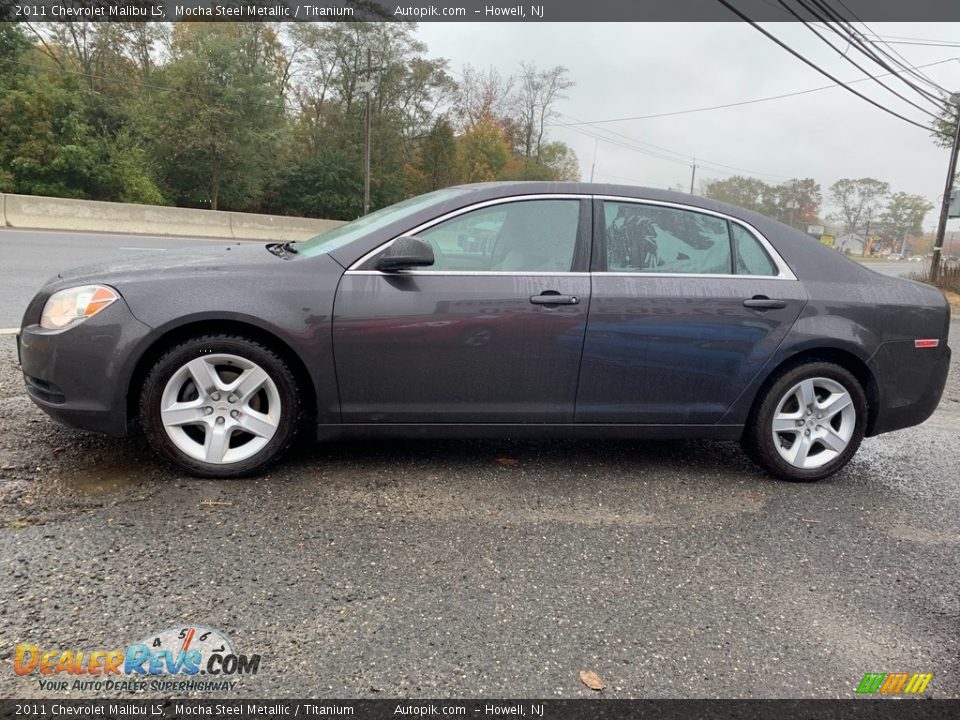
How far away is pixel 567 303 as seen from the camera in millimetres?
3197

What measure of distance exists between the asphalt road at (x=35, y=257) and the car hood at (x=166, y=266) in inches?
10.7

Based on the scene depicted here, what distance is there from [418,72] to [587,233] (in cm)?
4255

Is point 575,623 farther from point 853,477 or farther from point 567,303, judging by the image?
point 853,477

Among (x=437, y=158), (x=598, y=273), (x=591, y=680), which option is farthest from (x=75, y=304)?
(x=437, y=158)

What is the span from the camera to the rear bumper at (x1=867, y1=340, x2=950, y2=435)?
3562 millimetres

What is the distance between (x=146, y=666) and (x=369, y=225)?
2.28 metres

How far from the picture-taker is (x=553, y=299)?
3.19 metres

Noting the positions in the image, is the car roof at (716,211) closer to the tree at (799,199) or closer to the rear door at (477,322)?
the rear door at (477,322)

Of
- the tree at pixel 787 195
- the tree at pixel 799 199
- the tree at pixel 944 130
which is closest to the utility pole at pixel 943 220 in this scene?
the tree at pixel 944 130

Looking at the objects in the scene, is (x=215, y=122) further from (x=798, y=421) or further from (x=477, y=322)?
(x=798, y=421)

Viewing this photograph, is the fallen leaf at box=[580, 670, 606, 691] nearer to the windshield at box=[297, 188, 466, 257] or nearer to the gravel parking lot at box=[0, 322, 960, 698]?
the gravel parking lot at box=[0, 322, 960, 698]

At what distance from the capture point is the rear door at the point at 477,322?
3082 mm

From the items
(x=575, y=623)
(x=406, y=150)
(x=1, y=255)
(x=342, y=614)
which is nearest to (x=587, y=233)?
(x=575, y=623)

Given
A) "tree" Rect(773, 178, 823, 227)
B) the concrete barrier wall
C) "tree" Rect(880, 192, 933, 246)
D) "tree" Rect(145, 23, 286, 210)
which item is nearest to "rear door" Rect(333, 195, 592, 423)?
the concrete barrier wall
